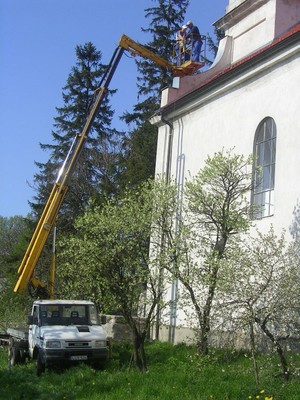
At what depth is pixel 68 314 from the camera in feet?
54.6

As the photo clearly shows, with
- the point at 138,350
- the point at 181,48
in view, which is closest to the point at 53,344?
the point at 138,350

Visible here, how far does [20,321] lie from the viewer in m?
24.4

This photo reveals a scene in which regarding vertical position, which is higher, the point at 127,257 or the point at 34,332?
the point at 127,257

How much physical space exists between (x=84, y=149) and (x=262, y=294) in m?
24.2

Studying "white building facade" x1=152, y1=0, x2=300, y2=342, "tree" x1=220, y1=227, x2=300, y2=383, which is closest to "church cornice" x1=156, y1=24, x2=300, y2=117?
"white building facade" x1=152, y1=0, x2=300, y2=342

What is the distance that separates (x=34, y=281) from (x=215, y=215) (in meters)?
7.89

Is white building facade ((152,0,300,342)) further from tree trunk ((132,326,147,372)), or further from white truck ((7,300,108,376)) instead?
tree trunk ((132,326,147,372))

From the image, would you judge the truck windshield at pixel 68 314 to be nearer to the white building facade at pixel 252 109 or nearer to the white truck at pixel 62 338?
the white truck at pixel 62 338

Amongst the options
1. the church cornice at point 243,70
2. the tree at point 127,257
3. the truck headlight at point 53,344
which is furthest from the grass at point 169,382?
the church cornice at point 243,70

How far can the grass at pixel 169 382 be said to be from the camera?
1072 cm

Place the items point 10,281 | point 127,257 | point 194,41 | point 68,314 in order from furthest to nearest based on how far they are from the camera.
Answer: point 10,281
point 194,41
point 68,314
point 127,257

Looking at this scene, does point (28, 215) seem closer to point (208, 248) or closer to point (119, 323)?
point (119, 323)

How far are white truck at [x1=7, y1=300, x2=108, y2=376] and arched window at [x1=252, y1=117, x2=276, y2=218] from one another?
5279 millimetres

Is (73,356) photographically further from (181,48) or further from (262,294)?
(181,48)
